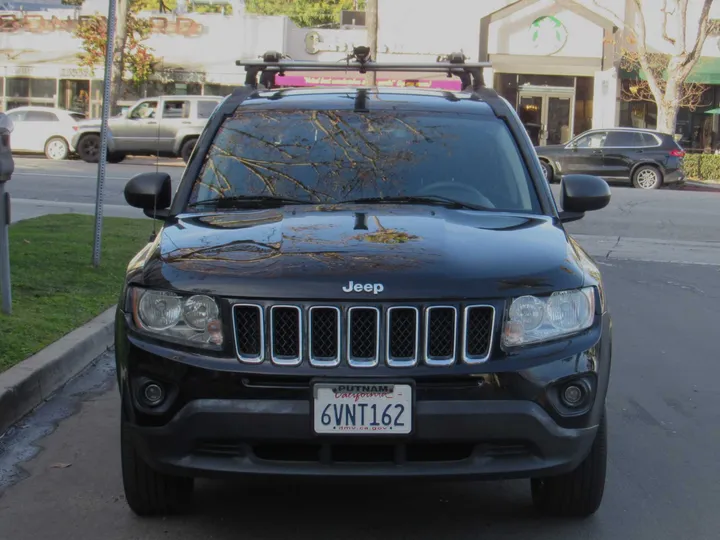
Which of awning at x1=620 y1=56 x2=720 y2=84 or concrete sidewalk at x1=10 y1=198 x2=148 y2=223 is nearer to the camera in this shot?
concrete sidewalk at x1=10 y1=198 x2=148 y2=223

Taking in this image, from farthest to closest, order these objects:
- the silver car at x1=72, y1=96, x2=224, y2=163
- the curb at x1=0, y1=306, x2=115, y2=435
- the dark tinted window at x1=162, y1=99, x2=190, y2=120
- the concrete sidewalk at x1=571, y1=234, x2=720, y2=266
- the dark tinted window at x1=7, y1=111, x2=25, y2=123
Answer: the dark tinted window at x1=7, y1=111, x2=25, y2=123
the dark tinted window at x1=162, y1=99, x2=190, y2=120
the silver car at x1=72, y1=96, x2=224, y2=163
the concrete sidewalk at x1=571, y1=234, x2=720, y2=266
the curb at x1=0, y1=306, x2=115, y2=435

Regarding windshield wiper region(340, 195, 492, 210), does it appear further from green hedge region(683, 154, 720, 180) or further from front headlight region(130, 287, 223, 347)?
green hedge region(683, 154, 720, 180)

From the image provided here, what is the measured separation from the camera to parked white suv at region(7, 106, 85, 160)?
29.8 m

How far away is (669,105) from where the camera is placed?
102ft

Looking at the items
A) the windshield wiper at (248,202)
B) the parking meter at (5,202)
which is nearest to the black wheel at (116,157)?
the parking meter at (5,202)

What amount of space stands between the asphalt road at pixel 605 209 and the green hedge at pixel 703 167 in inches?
336

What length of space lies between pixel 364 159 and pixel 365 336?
1557mm

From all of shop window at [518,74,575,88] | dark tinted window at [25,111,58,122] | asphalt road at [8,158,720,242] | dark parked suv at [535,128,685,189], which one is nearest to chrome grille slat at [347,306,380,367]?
asphalt road at [8,158,720,242]

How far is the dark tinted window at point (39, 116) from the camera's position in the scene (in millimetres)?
29998

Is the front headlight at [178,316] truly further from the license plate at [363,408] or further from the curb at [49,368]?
the curb at [49,368]

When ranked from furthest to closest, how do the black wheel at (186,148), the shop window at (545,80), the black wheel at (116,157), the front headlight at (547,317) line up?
the shop window at (545,80) → the black wheel at (116,157) → the black wheel at (186,148) → the front headlight at (547,317)

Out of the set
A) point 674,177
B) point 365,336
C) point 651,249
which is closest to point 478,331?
point 365,336

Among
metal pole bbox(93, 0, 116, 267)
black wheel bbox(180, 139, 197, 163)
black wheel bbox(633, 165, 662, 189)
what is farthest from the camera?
A: black wheel bbox(180, 139, 197, 163)

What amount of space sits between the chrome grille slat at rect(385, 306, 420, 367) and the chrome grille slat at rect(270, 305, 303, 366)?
0.31 meters
